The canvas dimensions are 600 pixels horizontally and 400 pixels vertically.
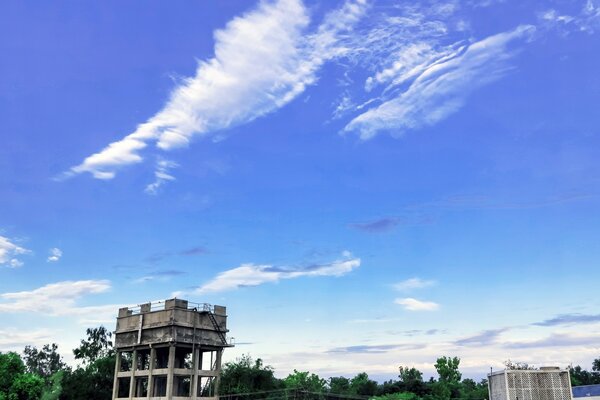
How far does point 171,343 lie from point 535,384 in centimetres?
3325

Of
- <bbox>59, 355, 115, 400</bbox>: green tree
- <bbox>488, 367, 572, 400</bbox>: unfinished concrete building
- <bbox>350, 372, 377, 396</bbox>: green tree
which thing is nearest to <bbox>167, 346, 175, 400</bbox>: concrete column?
<bbox>59, 355, 115, 400</bbox>: green tree

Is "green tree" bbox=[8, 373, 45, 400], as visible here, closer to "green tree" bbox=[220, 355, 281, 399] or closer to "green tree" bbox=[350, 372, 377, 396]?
"green tree" bbox=[220, 355, 281, 399]

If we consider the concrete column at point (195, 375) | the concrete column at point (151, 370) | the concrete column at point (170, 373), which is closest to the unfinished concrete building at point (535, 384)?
the concrete column at point (195, 375)

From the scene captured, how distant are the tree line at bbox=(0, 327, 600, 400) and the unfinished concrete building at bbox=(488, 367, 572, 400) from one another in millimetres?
970

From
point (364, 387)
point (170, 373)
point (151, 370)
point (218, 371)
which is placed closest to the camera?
point (170, 373)

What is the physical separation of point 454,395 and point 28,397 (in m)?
76.5

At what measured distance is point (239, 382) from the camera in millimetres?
82375

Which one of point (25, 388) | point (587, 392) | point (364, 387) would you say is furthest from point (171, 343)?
point (364, 387)

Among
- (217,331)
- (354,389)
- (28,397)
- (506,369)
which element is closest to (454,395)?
(354,389)

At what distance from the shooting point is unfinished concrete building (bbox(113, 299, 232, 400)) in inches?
2226

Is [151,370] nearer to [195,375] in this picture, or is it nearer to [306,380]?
[195,375]

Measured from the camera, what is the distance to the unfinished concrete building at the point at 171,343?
5653cm

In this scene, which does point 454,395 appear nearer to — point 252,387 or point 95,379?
point 252,387

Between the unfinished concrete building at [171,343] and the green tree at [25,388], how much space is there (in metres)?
13.8
